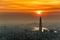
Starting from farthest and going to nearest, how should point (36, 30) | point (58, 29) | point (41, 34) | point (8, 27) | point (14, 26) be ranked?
1. point (14, 26)
2. point (8, 27)
3. point (58, 29)
4. point (36, 30)
5. point (41, 34)

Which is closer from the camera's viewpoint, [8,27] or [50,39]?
[50,39]

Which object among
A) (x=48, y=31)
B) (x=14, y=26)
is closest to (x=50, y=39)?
(x=48, y=31)

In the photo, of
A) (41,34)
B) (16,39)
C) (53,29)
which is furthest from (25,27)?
(16,39)

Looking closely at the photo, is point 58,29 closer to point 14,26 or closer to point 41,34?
point 41,34

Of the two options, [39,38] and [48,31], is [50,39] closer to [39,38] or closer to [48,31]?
[39,38]

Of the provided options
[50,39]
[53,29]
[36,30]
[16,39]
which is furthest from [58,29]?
[16,39]

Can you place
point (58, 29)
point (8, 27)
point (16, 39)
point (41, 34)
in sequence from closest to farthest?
point (16, 39), point (41, 34), point (58, 29), point (8, 27)

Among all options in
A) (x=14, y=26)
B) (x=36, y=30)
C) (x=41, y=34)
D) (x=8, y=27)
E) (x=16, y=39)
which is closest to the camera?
(x=16, y=39)

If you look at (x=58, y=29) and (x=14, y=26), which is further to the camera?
(x=14, y=26)

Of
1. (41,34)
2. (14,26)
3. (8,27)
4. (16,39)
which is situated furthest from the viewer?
(14,26)
